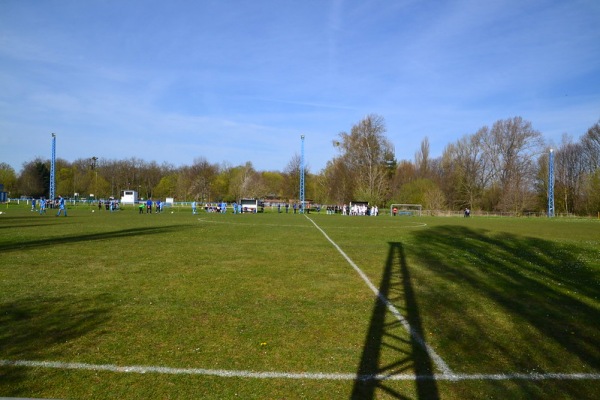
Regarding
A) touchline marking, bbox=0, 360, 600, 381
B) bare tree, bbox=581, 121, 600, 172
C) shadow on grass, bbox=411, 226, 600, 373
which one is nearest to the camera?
touchline marking, bbox=0, 360, 600, 381

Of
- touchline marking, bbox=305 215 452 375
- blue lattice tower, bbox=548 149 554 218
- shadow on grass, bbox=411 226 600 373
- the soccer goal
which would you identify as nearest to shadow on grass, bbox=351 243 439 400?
touchline marking, bbox=305 215 452 375

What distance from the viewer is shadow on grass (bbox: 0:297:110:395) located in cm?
481

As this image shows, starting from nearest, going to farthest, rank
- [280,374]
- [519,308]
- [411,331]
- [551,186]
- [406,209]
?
[280,374]
[411,331]
[519,308]
[551,186]
[406,209]

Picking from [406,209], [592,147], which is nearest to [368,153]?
[406,209]

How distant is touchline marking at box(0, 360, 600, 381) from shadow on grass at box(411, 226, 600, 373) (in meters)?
0.20

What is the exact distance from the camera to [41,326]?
5.89 meters

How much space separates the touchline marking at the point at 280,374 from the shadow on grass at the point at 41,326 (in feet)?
0.97

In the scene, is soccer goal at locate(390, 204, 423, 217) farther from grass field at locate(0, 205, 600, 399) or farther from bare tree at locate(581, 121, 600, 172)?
grass field at locate(0, 205, 600, 399)

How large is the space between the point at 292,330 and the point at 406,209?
6490cm

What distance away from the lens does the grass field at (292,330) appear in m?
4.24

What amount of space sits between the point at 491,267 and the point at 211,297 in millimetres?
8614

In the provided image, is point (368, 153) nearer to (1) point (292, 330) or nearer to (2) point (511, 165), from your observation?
(2) point (511, 165)

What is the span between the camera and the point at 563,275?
1114cm

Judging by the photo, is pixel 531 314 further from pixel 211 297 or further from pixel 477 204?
pixel 477 204
